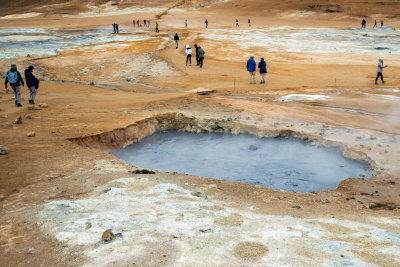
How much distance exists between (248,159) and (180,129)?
3.15m

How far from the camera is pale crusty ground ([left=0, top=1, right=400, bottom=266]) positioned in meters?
4.45

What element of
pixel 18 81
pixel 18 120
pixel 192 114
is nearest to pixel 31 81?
pixel 18 81

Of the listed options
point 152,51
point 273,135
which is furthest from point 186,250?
point 152,51

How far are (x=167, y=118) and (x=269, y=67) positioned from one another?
1022 cm

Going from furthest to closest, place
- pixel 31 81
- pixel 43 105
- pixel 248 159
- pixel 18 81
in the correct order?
pixel 31 81
pixel 43 105
pixel 18 81
pixel 248 159

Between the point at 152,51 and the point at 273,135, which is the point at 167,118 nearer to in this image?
the point at 273,135

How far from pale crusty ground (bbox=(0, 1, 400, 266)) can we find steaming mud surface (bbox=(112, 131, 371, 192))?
0.64m

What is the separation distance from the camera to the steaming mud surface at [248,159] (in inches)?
354

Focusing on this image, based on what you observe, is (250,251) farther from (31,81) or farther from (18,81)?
(31,81)

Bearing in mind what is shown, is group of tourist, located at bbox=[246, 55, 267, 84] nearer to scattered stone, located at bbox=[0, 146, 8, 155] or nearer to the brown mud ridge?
the brown mud ridge

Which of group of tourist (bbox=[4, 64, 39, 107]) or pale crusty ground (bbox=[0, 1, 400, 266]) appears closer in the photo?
pale crusty ground (bbox=[0, 1, 400, 266])

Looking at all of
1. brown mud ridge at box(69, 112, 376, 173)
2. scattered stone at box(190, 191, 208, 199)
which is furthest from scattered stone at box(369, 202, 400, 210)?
scattered stone at box(190, 191, 208, 199)

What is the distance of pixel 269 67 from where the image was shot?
69.2ft

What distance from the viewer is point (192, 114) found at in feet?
41.0
